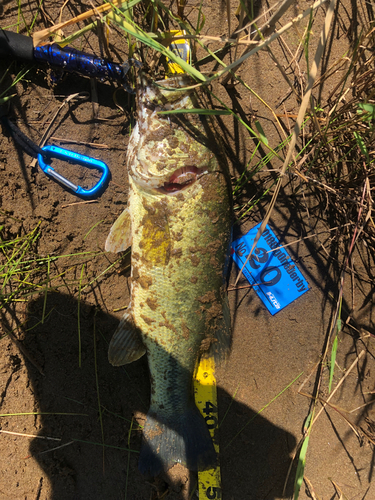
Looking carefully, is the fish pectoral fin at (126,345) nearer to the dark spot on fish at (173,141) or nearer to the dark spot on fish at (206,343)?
the dark spot on fish at (206,343)

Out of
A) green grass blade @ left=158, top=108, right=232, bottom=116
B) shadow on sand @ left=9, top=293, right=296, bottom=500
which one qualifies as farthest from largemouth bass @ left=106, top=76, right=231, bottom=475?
shadow on sand @ left=9, top=293, right=296, bottom=500

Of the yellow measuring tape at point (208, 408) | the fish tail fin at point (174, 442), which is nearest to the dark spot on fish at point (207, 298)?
the yellow measuring tape at point (208, 408)

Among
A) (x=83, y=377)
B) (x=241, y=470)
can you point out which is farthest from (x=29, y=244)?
(x=241, y=470)

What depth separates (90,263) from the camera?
7.26ft

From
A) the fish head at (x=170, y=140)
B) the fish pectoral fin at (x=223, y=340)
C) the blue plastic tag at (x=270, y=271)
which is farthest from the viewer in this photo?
the blue plastic tag at (x=270, y=271)

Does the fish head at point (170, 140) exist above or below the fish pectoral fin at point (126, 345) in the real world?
above

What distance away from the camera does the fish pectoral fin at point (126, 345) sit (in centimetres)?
194

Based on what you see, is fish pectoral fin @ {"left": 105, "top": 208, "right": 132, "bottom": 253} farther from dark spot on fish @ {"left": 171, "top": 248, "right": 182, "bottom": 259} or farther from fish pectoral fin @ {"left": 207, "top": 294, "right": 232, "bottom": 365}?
fish pectoral fin @ {"left": 207, "top": 294, "right": 232, "bottom": 365}

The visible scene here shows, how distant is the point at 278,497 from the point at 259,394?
78 centimetres

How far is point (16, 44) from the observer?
6.17ft

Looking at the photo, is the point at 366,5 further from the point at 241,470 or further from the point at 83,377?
the point at 241,470

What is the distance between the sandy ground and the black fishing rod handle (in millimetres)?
175

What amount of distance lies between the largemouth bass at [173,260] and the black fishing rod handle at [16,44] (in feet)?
2.72

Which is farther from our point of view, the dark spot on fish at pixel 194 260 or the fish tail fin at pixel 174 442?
the fish tail fin at pixel 174 442
